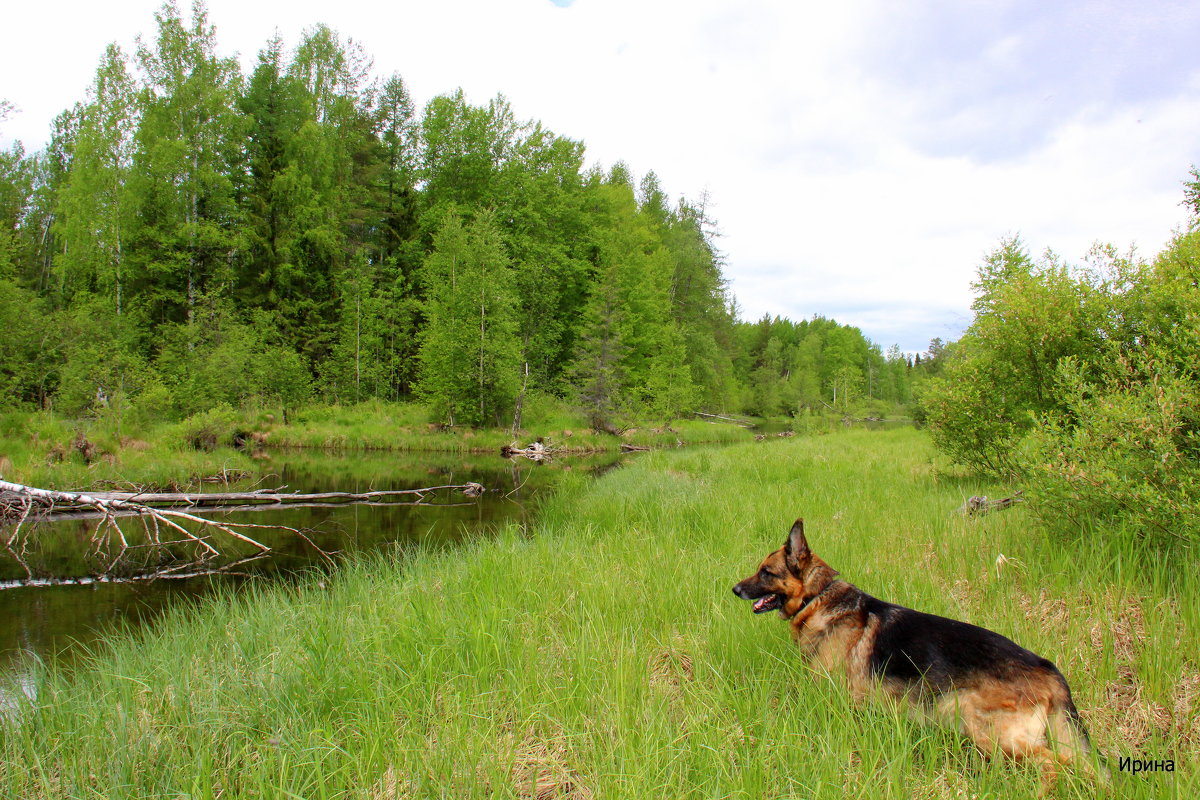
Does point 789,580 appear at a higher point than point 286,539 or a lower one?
higher

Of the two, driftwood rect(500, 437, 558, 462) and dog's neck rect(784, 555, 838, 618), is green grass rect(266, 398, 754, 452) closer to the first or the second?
driftwood rect(500, 437, 558, 462)

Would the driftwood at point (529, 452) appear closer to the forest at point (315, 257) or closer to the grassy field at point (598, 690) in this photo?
the forest at point (315, 257)

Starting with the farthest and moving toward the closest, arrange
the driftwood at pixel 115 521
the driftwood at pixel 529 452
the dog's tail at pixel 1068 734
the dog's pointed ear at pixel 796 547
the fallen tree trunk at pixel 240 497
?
the driftwood at pixel 529 452
the fallen tree trunk at pixel 240 497
the driftwood at pixel 115 521
the dog's pointed ear at pixel 796 547
the dog's tail at pixel 1068 734

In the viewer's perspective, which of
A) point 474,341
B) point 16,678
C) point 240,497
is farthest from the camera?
point 474,341

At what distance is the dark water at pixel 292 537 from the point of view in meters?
5.72

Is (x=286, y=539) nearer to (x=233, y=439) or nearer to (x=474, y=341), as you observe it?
(x=233, y=439)

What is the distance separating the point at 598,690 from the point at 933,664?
68.5 inches

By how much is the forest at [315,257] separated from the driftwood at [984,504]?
2078 cm

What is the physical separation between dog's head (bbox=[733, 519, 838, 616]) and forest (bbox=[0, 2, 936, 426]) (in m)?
19.8

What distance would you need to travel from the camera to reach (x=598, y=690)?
3.16 metres

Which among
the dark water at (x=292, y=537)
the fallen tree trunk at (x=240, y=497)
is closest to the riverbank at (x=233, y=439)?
the fallen tree trunk at (x=240, y=497)

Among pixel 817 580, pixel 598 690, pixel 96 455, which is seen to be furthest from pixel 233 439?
pixel 817 580

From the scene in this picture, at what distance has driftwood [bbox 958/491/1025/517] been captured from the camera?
21.2 ft

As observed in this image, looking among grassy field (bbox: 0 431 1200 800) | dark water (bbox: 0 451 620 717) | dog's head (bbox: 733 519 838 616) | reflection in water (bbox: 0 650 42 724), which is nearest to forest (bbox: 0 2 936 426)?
dark water (bbox: 0 451 620 717)
